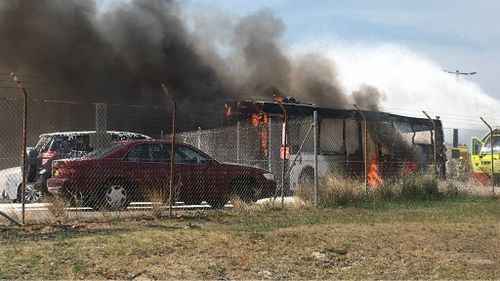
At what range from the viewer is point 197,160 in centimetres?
1069

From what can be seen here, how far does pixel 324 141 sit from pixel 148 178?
7450 mm

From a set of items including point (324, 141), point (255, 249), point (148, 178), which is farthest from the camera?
point (324, 141)

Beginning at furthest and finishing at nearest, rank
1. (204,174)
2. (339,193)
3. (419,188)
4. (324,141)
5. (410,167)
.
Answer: (324,141), (410,167), (419,188), (339,193), (204,174)

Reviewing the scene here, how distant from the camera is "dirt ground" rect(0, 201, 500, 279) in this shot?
210 inches

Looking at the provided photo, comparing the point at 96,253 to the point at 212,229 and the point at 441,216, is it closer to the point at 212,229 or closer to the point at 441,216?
the point at 212,229

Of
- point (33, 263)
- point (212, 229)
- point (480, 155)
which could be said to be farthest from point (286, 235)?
point (480, 155)

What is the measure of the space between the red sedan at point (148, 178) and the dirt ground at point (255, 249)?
148cm

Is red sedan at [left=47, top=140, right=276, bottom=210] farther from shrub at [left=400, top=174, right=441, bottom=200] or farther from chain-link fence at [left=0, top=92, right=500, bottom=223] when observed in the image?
shrub at [left=400, top=174, right=441, bottom=200]

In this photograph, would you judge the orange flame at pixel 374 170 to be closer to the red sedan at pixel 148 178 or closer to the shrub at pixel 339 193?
the shrub at pixel 339 193

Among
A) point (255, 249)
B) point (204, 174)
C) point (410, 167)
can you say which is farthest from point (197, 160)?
point (410, 167)

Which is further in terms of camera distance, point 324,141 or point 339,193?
point 324,141

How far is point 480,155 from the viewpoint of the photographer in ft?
73.0

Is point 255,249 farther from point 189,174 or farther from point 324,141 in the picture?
point 324,141

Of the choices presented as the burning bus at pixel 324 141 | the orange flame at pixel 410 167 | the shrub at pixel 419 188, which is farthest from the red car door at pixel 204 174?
the orange flame at pixel 410 167
